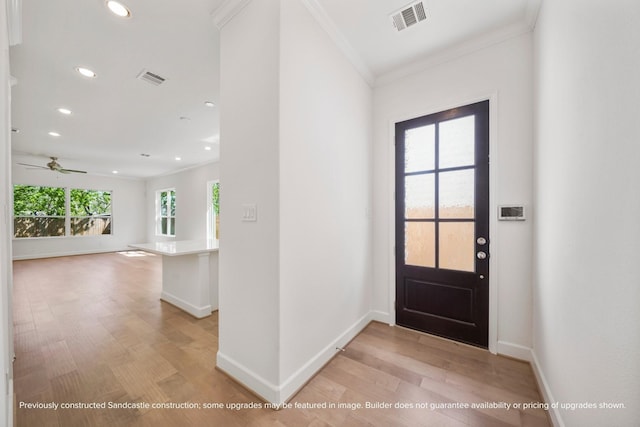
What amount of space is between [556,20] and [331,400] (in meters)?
Answer: 2.89

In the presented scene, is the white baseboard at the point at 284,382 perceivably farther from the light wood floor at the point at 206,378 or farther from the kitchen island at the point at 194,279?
the kitchen island at the point at 194,279

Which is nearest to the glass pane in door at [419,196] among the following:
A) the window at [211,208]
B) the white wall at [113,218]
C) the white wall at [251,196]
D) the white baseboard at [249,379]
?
the white wall at [251,196]

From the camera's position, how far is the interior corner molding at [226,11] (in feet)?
5.71

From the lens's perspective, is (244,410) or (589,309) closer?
(589,309)

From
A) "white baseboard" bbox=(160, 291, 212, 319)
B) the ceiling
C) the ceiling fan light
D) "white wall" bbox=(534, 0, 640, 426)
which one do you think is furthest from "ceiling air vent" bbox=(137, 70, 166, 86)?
"white wall" bbox=(534, 0, 640, 426)

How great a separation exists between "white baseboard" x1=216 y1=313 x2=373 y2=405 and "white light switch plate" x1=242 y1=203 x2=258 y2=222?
1125mm

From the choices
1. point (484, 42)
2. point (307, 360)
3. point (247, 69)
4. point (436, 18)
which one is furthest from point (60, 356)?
point (484, 42)

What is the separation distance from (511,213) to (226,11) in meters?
2.88

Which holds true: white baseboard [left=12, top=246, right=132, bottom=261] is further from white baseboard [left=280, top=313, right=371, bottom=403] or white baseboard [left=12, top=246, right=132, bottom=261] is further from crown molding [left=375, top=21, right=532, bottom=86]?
crown molding [left=375, top=21, right=532, bottom=86]

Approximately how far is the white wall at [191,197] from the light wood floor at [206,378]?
4113mm

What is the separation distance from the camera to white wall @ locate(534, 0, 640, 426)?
828mm

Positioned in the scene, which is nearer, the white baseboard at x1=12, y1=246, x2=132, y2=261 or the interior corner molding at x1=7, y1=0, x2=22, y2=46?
the interior corner molding at x1=7, y1=0, x2=22, y2=46

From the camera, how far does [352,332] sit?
241 centimetres

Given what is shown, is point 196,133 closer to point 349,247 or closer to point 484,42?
point 349,247
